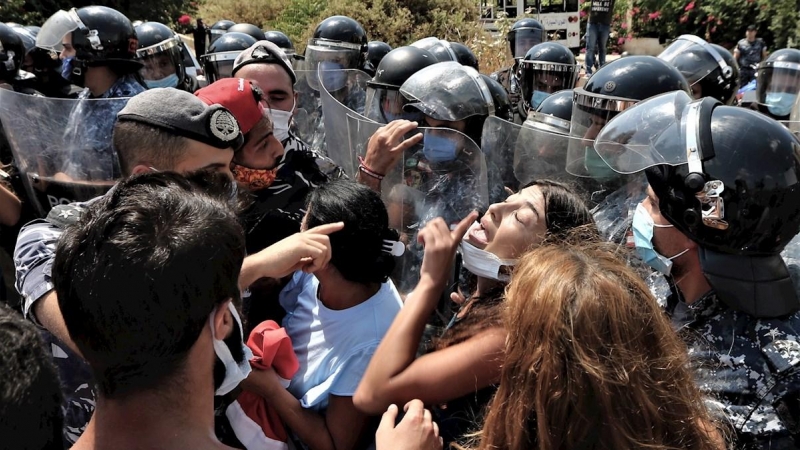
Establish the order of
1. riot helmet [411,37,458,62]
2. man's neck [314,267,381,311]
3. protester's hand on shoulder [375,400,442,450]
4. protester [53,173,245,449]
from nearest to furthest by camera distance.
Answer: protester [53,173,245,449]
protester's hand on shoulder [375,400,442,450]
man's neck [314,267,381,311]
riot helmet [411,37,458,62]

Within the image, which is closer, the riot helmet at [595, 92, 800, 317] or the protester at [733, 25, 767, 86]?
the riot helmet at [595, 92, 800, 317]

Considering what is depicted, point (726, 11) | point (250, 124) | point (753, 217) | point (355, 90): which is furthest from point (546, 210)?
point (726, 11)

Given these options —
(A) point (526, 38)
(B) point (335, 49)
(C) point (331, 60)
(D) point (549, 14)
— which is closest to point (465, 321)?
(C) point (331, 60)

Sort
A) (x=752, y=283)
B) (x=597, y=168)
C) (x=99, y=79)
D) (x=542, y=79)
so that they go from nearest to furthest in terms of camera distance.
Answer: (x=752, y=283)
(x=597, y=168)
(x=99, y=79)
(x=542, y=79)

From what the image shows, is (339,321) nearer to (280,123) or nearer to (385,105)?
(280,123)

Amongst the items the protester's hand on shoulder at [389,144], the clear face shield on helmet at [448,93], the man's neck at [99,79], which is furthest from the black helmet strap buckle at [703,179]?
the man's neck at [99,79]

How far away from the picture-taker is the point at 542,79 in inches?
240

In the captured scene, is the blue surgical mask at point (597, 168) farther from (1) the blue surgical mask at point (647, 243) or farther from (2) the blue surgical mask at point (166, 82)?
(2) the blue surgical mask at point (166, 82)

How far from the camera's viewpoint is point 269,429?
1988 millimetres

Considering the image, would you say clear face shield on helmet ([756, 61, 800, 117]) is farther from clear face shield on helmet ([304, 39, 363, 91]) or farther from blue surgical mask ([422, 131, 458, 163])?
blue surgical mask ([422, 131, 458, 163])

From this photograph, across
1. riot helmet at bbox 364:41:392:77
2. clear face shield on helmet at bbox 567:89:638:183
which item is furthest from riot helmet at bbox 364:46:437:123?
riot helmet at bbox 364:41:392:77

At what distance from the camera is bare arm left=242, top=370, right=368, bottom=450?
1.96m

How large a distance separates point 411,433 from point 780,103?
19.5ft

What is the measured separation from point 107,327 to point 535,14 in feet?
63.0
